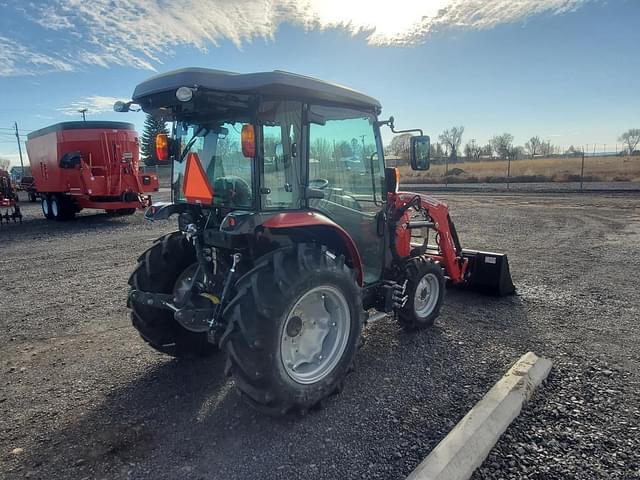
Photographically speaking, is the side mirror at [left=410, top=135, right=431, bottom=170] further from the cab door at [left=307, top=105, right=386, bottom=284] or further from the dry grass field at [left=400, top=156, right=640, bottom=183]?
the dry grass field at [left=400, top=156, right=640, bottom=183]

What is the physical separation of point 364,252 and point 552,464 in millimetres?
2217

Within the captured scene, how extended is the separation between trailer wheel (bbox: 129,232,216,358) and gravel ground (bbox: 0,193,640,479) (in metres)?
0.21

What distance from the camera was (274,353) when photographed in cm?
271

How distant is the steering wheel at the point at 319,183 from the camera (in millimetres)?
3537

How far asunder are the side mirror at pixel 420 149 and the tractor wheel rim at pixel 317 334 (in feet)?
5.50

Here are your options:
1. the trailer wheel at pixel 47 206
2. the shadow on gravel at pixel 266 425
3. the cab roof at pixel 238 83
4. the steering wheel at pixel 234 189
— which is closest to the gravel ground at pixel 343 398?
the shadow on gravel at pixel 266 425

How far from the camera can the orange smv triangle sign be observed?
3266 mm

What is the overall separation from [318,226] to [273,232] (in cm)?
36

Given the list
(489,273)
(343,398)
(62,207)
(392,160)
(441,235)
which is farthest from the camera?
(62,207)

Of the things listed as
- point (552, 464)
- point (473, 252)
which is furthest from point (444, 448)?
point (473, 252)

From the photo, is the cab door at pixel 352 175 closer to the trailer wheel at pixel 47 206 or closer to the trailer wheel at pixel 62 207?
the trailer wheel at pixel 62 207

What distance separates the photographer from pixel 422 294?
4.60 meters

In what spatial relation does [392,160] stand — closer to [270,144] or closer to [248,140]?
[270,144]

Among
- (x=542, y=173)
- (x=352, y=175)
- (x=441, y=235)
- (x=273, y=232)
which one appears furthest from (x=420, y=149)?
(x=542, y=173)
